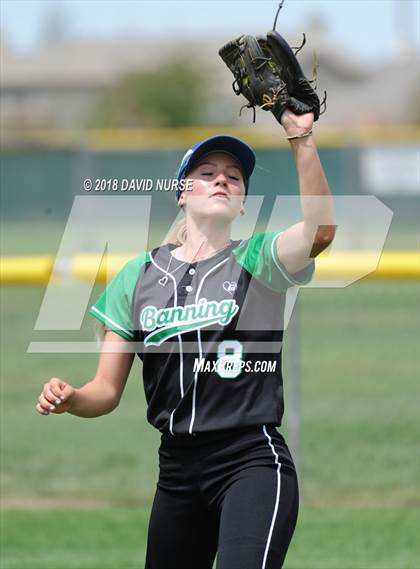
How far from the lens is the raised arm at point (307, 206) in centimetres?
330

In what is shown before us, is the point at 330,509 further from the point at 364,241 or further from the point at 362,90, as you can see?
the point at 362,90

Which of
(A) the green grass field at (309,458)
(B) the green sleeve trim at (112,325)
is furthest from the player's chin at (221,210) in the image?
(A) the green grass field at (309,458)

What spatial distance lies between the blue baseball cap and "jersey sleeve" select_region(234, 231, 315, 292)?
0.27 meters

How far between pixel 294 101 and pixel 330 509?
338cm

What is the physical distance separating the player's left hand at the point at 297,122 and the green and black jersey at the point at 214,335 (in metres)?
0.43

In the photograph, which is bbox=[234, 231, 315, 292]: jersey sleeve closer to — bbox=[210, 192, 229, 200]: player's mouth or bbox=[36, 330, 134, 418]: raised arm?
bbox=[210, 192, 229, 200]: player's mouth

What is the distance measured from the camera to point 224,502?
3473mm

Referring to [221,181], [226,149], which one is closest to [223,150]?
[226,149]

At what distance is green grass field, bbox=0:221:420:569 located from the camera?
5.57m

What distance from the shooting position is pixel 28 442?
7.57m

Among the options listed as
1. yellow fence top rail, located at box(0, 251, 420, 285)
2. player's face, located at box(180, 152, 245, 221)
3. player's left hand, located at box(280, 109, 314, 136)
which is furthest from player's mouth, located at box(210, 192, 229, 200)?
yellow fence top rail, located at box(0, 251, 420, 285)

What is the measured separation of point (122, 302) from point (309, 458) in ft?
11.6

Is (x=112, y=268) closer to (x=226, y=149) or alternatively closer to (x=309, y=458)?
(x=309, y=458)

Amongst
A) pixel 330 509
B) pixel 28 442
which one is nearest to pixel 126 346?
pixel 330 509
